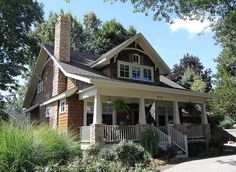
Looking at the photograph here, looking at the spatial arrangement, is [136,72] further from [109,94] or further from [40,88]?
[40,88]

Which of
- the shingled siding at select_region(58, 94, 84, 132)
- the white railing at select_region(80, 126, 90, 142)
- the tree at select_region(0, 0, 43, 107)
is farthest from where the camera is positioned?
the tree at select_region(0, 0, 43, 107)

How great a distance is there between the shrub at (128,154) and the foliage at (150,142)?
382cm

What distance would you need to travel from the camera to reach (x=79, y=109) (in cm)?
1652

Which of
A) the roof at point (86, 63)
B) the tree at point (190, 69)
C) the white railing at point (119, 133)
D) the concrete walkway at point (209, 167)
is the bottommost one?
the concrete walkway at point (209, 167)

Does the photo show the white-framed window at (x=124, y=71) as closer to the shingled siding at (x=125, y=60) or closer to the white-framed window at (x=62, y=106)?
the shingled siding at (x=125, y=60)

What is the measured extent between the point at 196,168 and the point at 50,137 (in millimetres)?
6234

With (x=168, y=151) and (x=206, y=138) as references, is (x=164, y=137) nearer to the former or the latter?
(x=168, y=151)

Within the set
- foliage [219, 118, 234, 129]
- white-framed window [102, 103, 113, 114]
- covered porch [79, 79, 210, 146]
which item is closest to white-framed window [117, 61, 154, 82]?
covered porch [79, 79, 210, 146]

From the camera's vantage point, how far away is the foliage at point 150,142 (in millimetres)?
14000

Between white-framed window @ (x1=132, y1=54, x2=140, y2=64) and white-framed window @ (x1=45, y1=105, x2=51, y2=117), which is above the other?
white-framed window @ (x1=132, y1=54, x2=140, y2=64)

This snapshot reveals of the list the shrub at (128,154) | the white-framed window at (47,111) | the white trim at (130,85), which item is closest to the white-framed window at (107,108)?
the white trim at (130,85)

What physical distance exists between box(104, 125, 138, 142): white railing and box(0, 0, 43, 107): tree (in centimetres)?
1587

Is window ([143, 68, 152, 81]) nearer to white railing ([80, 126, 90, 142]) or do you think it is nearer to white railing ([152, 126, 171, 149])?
white railing ([152, 126, 171, 149])

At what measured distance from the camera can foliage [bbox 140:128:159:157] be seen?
14.0 metres
